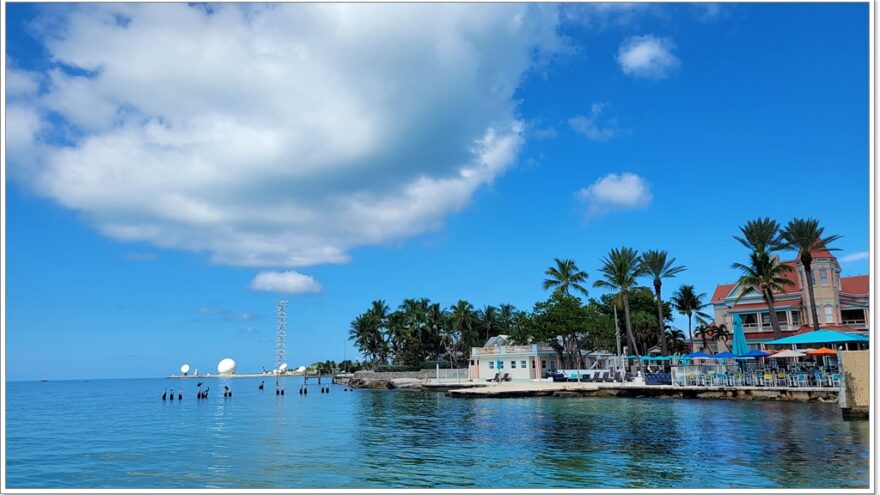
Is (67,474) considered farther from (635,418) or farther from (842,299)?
(842,299)

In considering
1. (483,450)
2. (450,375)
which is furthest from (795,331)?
(483,450)

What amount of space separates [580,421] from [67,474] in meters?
20.2

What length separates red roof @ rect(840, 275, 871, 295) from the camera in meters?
51.1

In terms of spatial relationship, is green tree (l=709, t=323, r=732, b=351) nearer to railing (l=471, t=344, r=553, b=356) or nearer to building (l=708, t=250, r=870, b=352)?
building (l=708, t=250, r=870, b=352)

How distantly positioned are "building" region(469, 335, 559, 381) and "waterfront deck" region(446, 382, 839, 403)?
40.1 ft

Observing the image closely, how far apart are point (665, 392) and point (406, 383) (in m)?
36.0

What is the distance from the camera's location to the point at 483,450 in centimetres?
1938

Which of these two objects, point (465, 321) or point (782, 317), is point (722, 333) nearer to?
point (782, 317)

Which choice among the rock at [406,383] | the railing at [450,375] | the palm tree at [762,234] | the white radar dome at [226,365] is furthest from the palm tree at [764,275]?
the white radar dome at [226,365]

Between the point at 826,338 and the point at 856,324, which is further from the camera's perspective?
the point at 856,324

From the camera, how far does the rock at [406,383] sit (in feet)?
215

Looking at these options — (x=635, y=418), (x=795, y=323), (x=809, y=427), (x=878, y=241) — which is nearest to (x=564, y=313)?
(x=795, y=323)

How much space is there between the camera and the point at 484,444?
67.9 feet

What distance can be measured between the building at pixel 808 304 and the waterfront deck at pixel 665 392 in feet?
47.0
